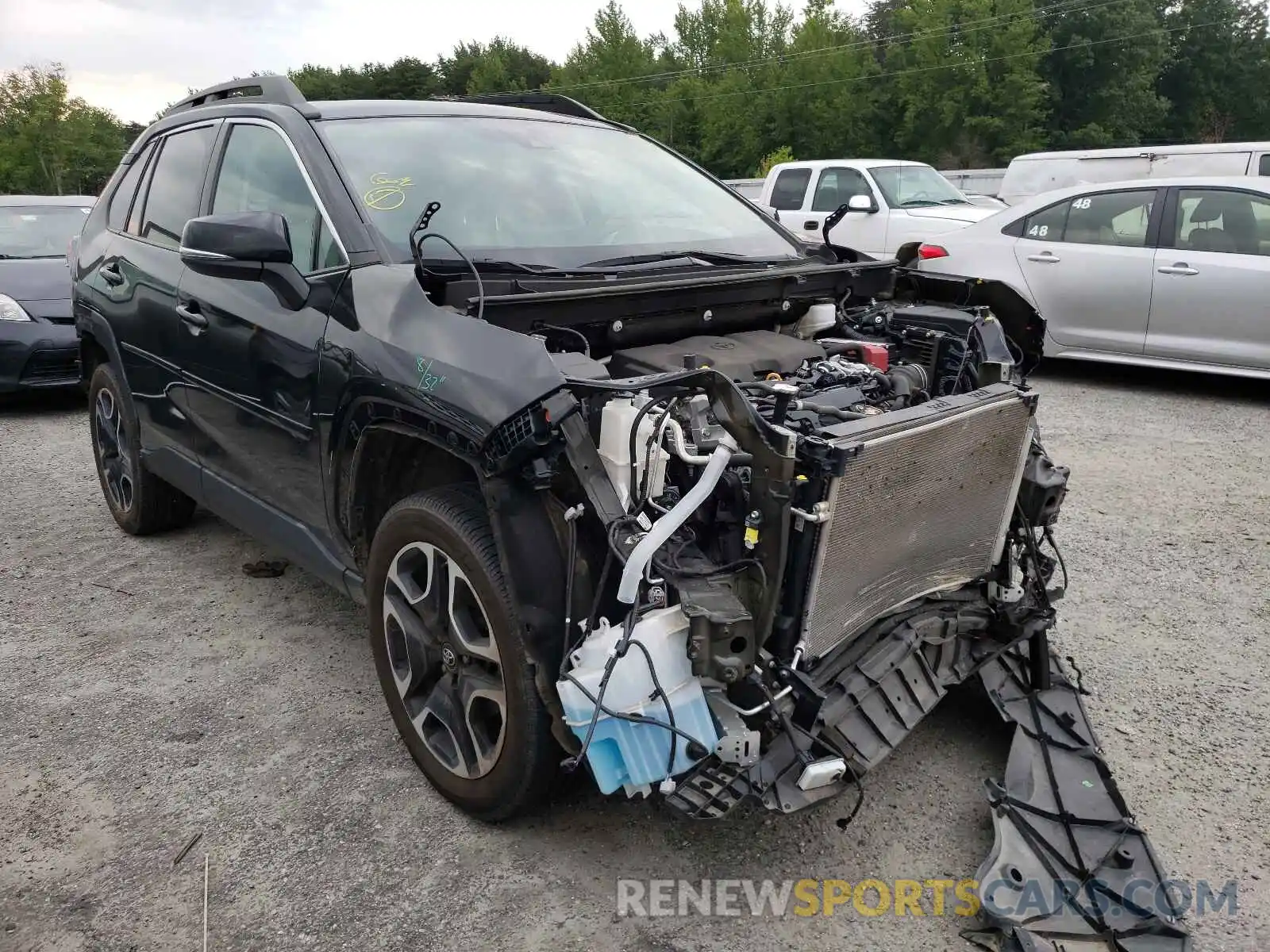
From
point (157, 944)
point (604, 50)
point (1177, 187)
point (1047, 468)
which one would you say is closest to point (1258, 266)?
point (1177, 187)

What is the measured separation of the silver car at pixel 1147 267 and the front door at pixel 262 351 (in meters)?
5.00

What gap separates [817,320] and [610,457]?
1.52 meters

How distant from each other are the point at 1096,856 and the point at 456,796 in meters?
1.64

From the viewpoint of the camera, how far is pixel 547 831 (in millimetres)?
2543

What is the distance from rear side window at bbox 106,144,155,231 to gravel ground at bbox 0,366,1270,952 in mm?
1635

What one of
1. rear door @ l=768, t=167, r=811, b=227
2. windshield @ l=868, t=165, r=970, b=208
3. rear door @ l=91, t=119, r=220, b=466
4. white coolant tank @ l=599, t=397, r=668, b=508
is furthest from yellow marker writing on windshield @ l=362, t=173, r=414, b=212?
windshield @ l=868, t=165, r=970, b=208

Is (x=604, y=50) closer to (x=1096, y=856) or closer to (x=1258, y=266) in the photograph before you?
(x=1258, y=266)

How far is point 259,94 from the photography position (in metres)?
3.60

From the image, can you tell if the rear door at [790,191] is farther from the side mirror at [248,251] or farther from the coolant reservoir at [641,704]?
the coolant reservoir at [641,704]

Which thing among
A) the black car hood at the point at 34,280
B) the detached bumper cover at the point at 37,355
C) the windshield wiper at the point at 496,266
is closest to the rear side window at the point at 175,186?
the windshield wiper at the point at 496,266

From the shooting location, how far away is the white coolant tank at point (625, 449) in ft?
7.15

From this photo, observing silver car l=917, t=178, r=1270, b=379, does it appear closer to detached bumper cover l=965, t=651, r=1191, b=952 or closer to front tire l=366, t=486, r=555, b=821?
detached bumper cover l=965, t=651, r=1191, b=952

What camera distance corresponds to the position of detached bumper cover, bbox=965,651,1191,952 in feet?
6.80

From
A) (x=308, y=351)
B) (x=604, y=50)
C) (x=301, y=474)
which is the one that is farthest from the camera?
(x=604, y=50)
